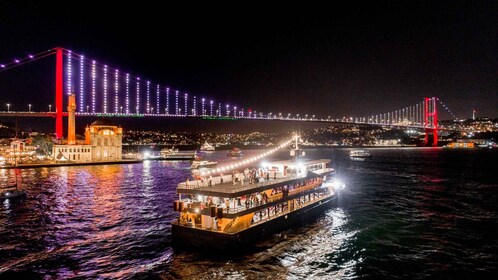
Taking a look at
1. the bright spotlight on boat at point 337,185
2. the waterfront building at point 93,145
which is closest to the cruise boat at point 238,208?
the bright spotlight on boat at point 337,185

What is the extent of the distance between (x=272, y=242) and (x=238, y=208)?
295 centimetres

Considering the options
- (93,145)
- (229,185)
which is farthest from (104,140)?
(229,185)

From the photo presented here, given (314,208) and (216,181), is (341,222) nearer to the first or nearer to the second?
(314,208)

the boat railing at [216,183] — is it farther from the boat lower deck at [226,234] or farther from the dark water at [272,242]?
the dark water at [272,242]

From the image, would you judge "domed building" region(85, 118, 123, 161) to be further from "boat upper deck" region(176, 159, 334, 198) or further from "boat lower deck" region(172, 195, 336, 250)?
"boat lower deck" region(172, 195, 336, 250)

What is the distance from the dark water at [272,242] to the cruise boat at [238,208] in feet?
2.60

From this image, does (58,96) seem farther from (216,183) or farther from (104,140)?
(216,183)

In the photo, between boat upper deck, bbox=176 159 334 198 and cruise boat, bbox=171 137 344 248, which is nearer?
cruise boat, bbox=171 137 344 248

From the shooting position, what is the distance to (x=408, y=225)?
81.7 feet

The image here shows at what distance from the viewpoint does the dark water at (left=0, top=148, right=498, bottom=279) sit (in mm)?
16688

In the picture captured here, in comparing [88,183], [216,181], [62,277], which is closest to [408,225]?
[216,181]

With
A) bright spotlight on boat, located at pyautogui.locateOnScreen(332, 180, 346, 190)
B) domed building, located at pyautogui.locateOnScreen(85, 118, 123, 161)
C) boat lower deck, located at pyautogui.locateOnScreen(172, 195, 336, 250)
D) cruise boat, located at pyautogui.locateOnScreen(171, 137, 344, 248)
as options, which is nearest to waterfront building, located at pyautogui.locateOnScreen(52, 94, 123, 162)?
domed building, located at pyautogui.locateOnScreen(85, 118, 123, 161)

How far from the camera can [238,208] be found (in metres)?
19.1

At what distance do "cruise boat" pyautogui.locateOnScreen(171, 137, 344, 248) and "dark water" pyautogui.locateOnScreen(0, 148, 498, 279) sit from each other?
0.79 meters
